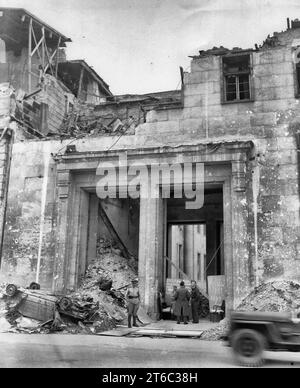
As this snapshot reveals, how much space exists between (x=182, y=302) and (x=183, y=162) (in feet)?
15.3

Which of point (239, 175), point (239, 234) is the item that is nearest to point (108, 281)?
point (239, 234)

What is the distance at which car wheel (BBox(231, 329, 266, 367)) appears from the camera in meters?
Answer: 7.38

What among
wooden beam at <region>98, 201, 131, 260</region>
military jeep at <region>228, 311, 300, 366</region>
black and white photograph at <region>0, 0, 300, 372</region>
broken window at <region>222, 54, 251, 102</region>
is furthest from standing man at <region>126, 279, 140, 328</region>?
broken window at <region>222, 54, 251, 102</region>

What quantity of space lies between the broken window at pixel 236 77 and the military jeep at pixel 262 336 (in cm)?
977

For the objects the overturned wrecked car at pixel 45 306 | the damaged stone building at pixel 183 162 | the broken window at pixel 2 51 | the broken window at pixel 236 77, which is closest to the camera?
the overturned wrecked car at pixel 45 306

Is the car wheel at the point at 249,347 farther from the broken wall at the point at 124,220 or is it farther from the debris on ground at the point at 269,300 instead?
the broken wall at the point at 124,220

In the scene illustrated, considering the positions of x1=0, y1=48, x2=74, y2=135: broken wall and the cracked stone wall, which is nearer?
the cracked stone wall

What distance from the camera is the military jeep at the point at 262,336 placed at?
7.34m

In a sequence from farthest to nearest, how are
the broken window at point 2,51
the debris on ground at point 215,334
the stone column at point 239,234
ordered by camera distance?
the broken window at point 2,51
the stone column at point 239,234
the debris on ground at point 215,334

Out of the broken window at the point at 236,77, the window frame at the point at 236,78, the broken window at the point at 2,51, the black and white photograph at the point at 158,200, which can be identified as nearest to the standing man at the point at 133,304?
the black and white photograph at the point at 158,200

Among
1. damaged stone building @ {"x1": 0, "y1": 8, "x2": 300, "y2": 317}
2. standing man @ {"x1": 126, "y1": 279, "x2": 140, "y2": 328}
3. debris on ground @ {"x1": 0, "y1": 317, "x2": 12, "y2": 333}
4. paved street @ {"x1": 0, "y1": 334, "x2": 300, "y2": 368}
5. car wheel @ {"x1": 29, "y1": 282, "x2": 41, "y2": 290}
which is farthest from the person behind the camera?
car wheel @ {"x1": 29, "y1": 282, "x2": 41, "y2": 290}

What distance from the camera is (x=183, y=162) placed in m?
15.2

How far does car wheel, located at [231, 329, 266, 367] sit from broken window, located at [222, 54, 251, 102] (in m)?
9.94

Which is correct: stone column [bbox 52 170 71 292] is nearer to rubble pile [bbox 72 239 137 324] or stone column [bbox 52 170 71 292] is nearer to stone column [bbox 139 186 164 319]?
rubble pile [bbox 72 239 137 324]
